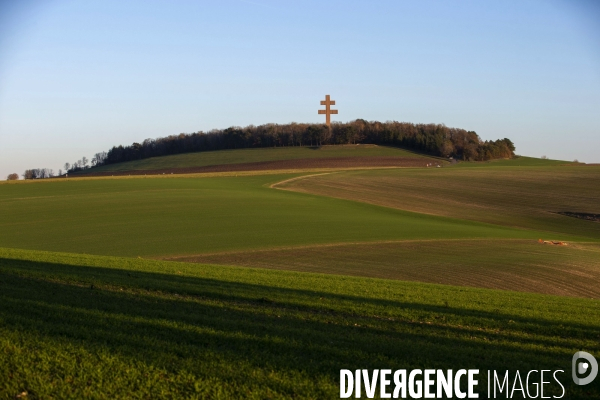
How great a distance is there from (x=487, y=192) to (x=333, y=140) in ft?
158

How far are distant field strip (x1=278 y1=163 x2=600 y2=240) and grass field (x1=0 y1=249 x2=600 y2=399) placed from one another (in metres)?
25.5

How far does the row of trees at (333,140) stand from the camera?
87750mm

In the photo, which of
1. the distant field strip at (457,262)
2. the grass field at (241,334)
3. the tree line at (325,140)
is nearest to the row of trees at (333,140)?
the tree line at (325,140)

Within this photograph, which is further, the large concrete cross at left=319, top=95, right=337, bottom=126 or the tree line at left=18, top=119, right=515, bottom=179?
the tree line at left=18, top=119, right=515, bottom=179

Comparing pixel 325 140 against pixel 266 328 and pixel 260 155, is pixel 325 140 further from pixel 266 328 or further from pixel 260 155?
pixel 266 328

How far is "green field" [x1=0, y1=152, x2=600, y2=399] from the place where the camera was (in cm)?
611

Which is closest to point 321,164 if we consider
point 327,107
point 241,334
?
point 327,107

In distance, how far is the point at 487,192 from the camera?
49656 mm

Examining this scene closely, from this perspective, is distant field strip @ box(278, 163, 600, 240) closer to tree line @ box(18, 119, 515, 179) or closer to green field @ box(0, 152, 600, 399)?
green field @ box(0, 152, 600, 399)

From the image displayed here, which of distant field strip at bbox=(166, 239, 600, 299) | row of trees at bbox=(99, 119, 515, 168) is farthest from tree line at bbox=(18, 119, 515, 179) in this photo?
distant field strip at bbox=(166, 239, 600, 299)

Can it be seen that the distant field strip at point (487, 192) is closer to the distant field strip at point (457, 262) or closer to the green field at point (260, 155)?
the distant field strip at point (457, 262)

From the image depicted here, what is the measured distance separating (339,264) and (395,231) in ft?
31.1

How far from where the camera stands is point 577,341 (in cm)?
851

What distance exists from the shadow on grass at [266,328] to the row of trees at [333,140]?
3084 inches
